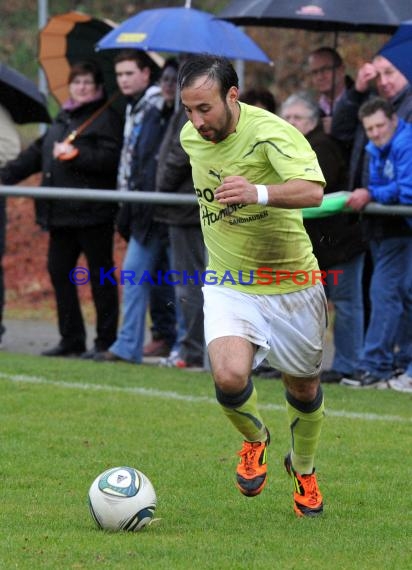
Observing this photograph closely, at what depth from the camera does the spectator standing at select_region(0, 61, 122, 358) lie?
11.8 metres

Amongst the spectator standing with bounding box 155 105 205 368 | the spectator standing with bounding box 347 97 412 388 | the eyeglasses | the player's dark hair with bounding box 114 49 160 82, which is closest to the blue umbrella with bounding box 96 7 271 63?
the player's dark hair with bounding box 114 49 160 82

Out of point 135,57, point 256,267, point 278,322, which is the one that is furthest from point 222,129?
point 135,57

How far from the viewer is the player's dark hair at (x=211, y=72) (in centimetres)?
614

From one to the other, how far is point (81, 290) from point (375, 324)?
7.11m

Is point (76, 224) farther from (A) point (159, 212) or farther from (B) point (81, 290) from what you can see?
(B) point (81, 290)

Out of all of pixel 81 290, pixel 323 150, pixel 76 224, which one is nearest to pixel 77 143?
pixel 76 224

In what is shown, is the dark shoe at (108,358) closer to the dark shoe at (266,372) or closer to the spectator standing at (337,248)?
the dark shoe at (266,372)

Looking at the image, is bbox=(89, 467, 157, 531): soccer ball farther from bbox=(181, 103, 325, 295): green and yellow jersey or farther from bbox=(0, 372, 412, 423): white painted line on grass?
bbox=(0, 372, 412, 423): white painted line on grass

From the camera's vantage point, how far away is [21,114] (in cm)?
1266

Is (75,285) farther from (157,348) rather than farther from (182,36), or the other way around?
(182,36)

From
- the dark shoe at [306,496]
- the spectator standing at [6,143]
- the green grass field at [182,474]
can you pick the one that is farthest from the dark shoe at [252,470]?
the spectator standing at [6,143]

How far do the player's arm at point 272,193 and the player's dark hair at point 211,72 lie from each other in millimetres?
483

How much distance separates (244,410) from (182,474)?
46.5 inches

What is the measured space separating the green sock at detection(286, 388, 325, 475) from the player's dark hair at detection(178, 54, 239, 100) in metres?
1.58
